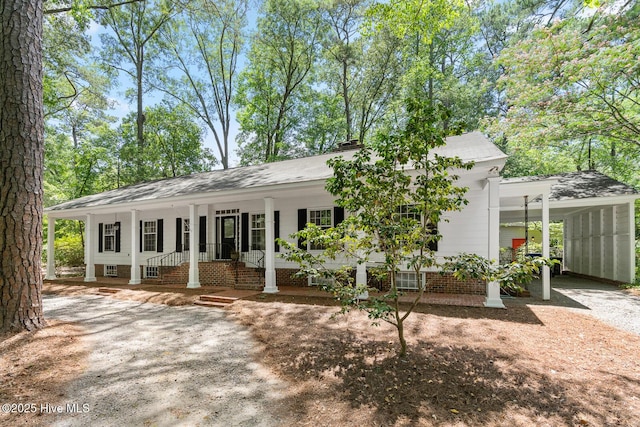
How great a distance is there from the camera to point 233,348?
16.3ft

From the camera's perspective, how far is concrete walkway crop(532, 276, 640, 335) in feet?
21.2

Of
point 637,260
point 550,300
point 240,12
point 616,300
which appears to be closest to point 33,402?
point 550,300

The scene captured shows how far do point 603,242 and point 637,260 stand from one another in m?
2.41

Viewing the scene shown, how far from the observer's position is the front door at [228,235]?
12.0 m

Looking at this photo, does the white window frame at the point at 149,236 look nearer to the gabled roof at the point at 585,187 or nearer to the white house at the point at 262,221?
the white house at the point at 262,221

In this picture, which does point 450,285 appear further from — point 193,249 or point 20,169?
point 20,169

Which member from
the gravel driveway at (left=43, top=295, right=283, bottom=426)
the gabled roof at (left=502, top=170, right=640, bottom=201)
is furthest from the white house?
the gravel driveway at (left=43, top=295, right=283, bottom=426)

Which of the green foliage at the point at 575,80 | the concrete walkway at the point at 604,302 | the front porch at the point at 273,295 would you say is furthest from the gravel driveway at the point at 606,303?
the green foliage at the point at 575,80

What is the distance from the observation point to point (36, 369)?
3961 mm

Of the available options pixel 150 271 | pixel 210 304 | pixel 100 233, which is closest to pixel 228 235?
pixel 210 304

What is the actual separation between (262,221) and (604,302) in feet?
34.7

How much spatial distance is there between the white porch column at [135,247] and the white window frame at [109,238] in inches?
146

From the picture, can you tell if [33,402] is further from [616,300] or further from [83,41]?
[83,41]

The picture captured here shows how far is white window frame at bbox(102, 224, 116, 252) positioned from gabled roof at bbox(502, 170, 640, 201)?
1677 cm
